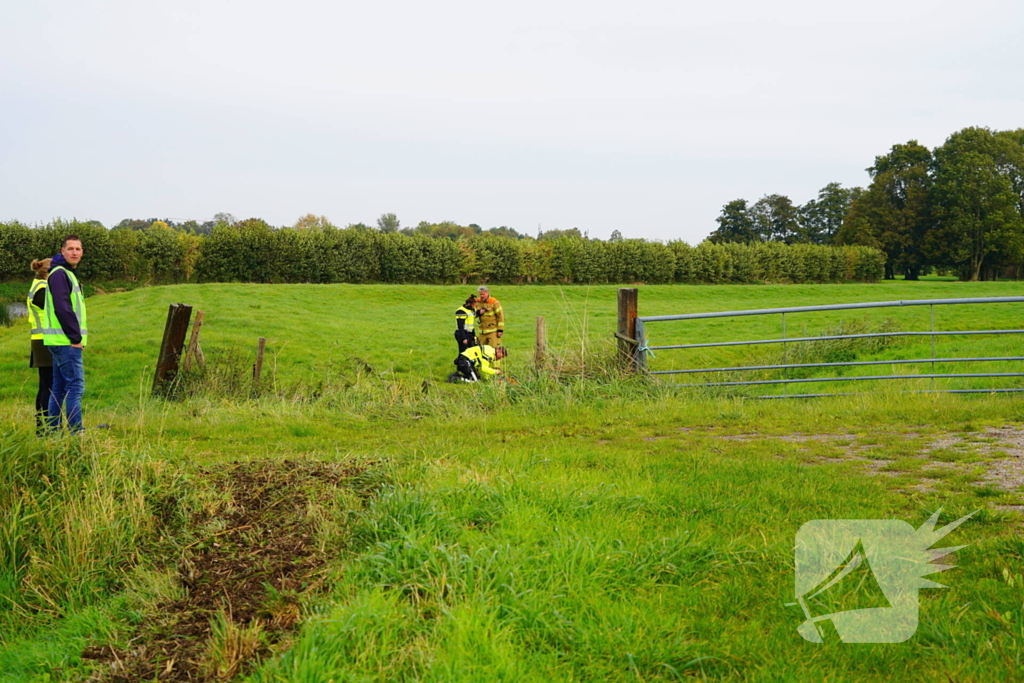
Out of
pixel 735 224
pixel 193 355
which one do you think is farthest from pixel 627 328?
pixel 735 224

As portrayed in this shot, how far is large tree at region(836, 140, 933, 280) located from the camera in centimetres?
6756

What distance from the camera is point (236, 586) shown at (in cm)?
363

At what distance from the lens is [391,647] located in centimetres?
296

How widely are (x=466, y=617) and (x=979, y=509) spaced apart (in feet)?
10.1

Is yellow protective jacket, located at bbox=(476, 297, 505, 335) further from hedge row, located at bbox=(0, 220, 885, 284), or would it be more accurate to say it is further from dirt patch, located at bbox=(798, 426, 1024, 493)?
hedge row, located at bbox=(0, 220, 885, 284)

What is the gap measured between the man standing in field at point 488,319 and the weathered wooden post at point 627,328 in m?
4.79

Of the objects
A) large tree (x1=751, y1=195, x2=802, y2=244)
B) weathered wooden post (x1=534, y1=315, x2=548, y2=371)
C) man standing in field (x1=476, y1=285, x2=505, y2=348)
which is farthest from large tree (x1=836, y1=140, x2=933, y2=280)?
weathered wooden post (x1=534, y1=315, x2=548, y2=371)

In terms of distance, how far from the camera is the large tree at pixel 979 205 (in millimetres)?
62125

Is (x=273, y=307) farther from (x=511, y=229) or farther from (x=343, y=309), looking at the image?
(x=511, y=229)

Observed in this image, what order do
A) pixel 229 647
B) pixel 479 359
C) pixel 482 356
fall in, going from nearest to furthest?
1. pixel 229 647
2. pixel 482 356
3. pixel 479 359

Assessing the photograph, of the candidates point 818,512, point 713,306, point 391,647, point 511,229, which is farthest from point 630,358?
point 511,229

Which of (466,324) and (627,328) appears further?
(466,324)

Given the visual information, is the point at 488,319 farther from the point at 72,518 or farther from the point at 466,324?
the point at 72,518

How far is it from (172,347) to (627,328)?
7.25 metres
